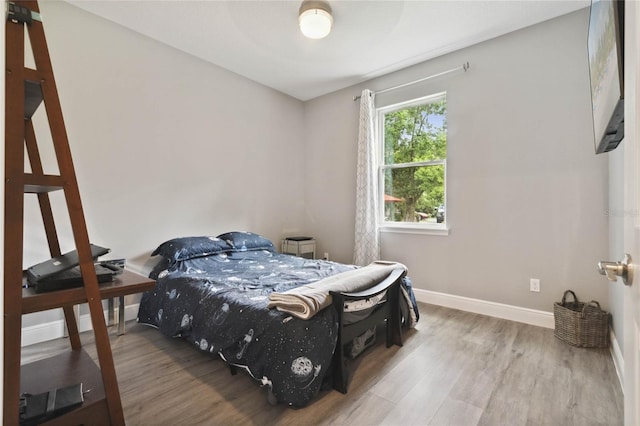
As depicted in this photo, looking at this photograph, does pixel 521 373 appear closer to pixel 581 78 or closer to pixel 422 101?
pixel 581 78

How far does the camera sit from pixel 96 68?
270cm

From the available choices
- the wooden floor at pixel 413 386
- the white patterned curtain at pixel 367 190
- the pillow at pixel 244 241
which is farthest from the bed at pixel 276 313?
the white patterned curtain at pixel 367 190

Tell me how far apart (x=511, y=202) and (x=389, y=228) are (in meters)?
1.30

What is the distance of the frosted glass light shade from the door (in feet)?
7.09

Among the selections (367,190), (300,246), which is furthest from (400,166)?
(300,246)

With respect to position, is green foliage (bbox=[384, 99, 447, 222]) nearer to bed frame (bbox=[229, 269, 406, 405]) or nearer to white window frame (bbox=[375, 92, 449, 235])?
white window frame (bbox=[375, 92, 449, 235])

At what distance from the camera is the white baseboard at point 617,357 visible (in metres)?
1.84

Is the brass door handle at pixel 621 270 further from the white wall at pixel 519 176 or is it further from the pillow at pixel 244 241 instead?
the pillow at pixel 244 241

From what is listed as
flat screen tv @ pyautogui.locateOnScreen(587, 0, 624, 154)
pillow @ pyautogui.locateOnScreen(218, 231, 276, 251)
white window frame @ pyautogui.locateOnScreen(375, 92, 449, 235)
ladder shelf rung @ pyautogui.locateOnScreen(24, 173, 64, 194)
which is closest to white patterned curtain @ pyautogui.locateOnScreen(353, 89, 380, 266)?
white window frame @ pyautogui.locateOnScreen(375, 92, 449, 235)

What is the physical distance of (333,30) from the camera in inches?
112

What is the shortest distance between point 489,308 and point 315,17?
3.04 metres

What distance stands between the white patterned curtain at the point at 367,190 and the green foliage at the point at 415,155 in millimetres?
220

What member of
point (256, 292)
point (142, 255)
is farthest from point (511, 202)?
point (142, 255)

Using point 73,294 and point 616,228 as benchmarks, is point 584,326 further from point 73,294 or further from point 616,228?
point 73,294
